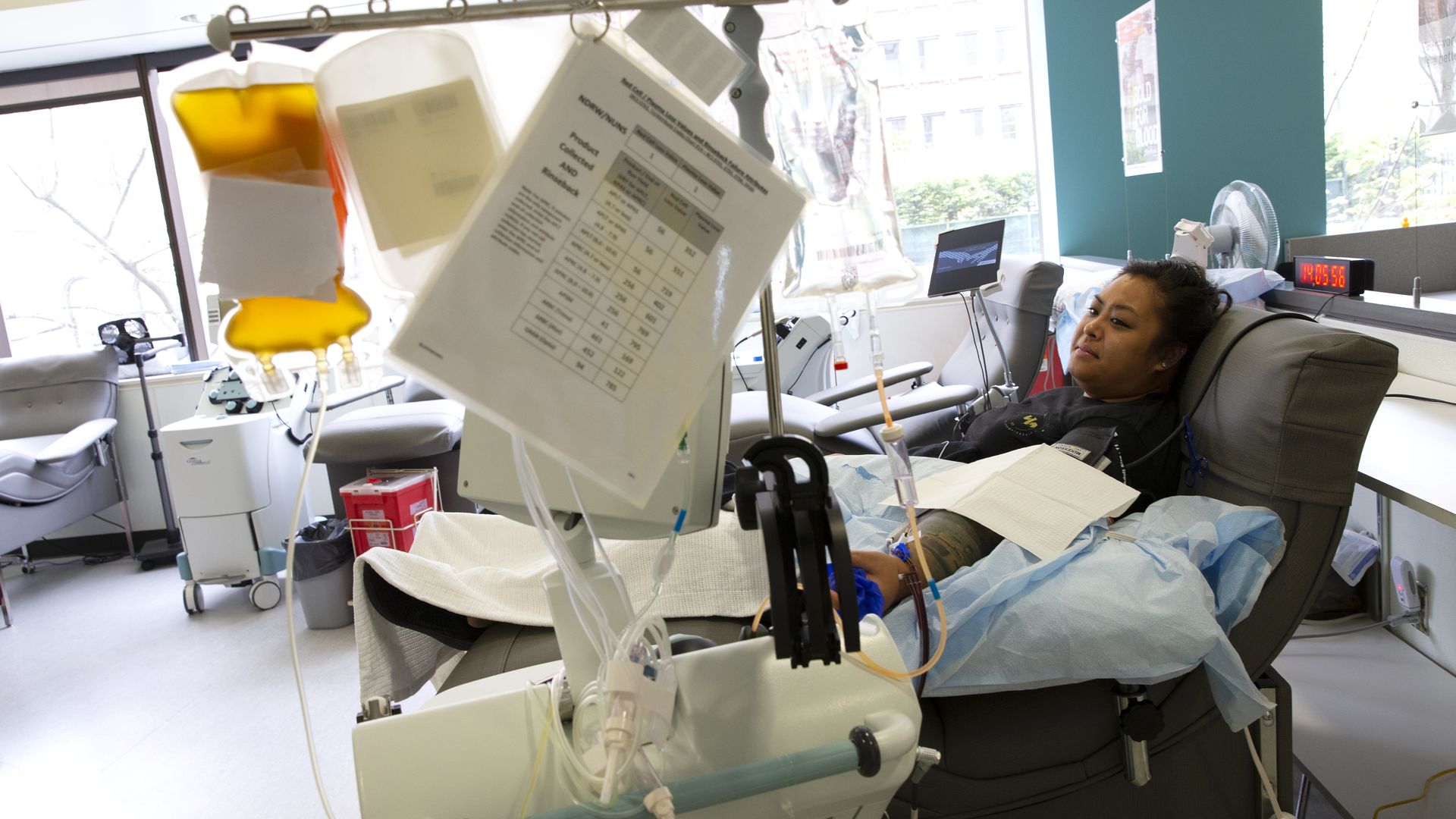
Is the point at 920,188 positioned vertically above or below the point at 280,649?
above

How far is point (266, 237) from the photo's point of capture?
2.22 ft

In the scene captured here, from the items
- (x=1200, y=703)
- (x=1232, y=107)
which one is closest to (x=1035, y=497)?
(x=1200, y=703)

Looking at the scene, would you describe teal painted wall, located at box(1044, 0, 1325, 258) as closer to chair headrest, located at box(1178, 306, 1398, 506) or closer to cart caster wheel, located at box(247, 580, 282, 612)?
chair headrest, located at box(1178, 306, 1398, 506)

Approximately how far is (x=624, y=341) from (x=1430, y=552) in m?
2.24

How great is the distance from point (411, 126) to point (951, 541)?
1071 millimetres

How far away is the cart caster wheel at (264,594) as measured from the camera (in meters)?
3.53

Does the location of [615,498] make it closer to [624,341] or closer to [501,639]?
[624,341]

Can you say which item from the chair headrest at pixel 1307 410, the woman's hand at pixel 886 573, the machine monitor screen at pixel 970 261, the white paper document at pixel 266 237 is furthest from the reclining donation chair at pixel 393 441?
the white paper document at pixel 266 237

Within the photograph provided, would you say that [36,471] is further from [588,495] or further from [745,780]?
[745,780]

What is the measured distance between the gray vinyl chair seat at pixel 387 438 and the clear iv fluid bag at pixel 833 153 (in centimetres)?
259

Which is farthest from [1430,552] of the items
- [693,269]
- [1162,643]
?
[693,269]

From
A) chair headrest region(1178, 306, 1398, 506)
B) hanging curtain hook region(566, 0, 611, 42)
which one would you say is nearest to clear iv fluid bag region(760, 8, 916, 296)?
hanging curtain hook region(566, 0, 611, 42)

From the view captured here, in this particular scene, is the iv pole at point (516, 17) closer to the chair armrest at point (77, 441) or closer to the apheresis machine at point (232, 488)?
the apheresis machine at point (232, 488)

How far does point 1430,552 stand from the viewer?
2127 mm
